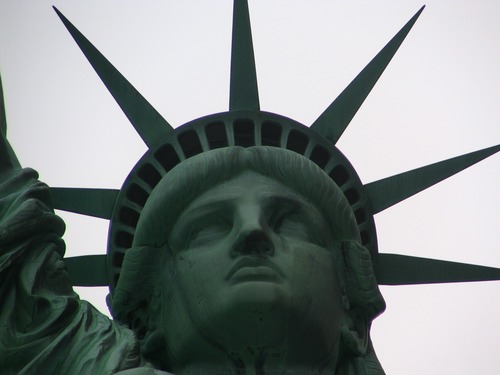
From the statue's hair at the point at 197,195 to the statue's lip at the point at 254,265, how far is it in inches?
43.1

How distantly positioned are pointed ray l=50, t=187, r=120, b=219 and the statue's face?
182 centimetres

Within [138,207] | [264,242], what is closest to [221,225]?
[264,242]

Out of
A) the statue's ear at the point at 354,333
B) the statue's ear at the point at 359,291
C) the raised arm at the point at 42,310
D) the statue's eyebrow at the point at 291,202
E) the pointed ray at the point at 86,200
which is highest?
the pointed ray at the point at 86,200

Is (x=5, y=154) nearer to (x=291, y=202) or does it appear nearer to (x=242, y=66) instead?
(x=291, y=202)

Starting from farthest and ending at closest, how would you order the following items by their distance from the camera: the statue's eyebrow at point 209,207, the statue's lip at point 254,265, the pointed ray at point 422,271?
the pointed ray at point 422,271, the statue's eyebrow at point 209,207, the statue's lip at point 254,265

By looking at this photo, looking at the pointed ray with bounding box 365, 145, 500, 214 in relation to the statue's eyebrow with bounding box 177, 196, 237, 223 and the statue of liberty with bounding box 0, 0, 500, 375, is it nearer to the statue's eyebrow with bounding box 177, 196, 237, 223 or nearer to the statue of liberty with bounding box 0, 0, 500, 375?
the statue of liberty with bounding box 0, 0, 500, 375

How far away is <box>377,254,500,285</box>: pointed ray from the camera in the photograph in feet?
49.7

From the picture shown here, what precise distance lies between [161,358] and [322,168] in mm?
2775

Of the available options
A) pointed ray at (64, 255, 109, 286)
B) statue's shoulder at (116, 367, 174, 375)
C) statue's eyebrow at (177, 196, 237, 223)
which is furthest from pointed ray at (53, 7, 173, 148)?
statue's shoulder at (116, 367, 174, 375)

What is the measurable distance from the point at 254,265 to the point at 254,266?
11 mm

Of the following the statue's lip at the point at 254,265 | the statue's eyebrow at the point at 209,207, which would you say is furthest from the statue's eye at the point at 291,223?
the statue's lip at the point at 254,265

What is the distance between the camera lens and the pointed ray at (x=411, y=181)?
1540 cm

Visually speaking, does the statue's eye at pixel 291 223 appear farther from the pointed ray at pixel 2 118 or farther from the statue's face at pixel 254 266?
the pointed ray at pixel 2 118

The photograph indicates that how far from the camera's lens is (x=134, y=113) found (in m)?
15.3
